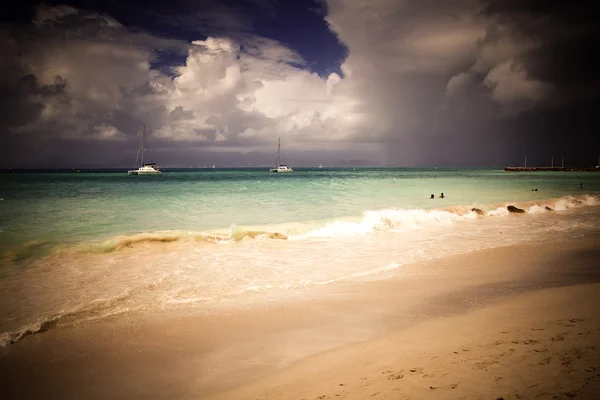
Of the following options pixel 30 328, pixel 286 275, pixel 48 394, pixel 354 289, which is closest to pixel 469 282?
pixel 354 289

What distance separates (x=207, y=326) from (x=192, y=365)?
1.27m

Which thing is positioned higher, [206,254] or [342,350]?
[342,350]

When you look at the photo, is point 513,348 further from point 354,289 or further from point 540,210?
point 540,210

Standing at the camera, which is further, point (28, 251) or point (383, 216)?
point (383, 216)

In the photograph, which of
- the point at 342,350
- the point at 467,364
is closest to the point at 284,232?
the point at 342,350

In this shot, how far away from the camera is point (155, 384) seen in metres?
4.27

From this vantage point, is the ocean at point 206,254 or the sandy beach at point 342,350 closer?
the sandy beach at point 342,350

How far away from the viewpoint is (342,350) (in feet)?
15.9

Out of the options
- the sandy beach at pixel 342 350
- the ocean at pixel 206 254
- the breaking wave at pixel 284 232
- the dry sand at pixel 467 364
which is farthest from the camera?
the breaking wave at pixel 284 232

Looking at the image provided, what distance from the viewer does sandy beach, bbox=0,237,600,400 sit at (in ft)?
11.5

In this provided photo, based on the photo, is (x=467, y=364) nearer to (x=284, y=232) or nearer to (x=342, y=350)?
(x=342, y=350)

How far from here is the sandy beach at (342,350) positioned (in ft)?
11.5

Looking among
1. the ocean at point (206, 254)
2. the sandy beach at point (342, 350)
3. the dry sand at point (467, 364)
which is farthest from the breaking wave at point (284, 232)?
the dry sand at point (467, 364)

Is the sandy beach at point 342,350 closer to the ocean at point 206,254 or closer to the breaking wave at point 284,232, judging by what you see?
the ocean at point 206,254
